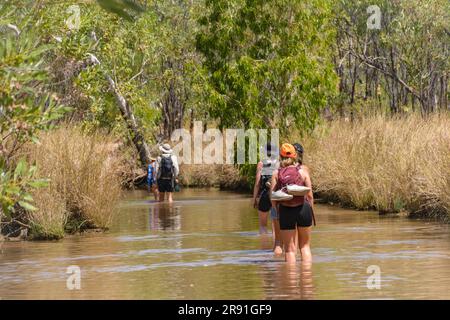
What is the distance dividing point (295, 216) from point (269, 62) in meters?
18.3

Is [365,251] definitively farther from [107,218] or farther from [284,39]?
[284,39]

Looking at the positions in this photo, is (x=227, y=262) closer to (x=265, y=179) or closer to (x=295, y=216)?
(x=295, y=216)

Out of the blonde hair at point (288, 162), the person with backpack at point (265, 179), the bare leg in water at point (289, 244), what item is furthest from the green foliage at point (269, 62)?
the blonde hair at point (288, 162)

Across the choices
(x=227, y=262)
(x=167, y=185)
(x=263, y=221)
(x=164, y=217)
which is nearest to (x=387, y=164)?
(x=164, y=217)

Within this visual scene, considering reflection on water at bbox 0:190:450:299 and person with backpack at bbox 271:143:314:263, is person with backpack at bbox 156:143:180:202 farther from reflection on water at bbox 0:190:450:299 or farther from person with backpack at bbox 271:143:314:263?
person with backpack at bbox 271:143:314:263

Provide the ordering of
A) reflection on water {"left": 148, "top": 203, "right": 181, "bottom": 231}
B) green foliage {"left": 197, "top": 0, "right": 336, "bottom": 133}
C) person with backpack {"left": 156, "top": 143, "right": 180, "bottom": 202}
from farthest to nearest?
green foliage {"left": 197, "top": 0, "right": 336, "bottom": 133}, person with backpack {"left": 156, "top": 143, "right": 180, "bottom": 202}, reflection on water {"left": 148, "top": 203, "right": 181, "bottom": 231}

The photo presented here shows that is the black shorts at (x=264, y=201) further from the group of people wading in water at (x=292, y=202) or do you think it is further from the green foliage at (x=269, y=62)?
the green foliage at (x=269, y=62)

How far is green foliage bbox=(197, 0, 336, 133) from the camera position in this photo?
33750 mm

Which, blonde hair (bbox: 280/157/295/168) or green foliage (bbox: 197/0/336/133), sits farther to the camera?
green foliage (bbox: 197/0/336/133)

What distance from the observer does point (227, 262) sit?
17.3 meters

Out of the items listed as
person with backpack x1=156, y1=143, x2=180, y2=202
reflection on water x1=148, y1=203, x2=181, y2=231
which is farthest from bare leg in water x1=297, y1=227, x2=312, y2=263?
person with backpack x1=156, y1=143, x2=180, y2=202

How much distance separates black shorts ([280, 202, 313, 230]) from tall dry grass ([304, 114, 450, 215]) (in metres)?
7.10

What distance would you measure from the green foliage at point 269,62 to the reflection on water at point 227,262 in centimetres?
842
